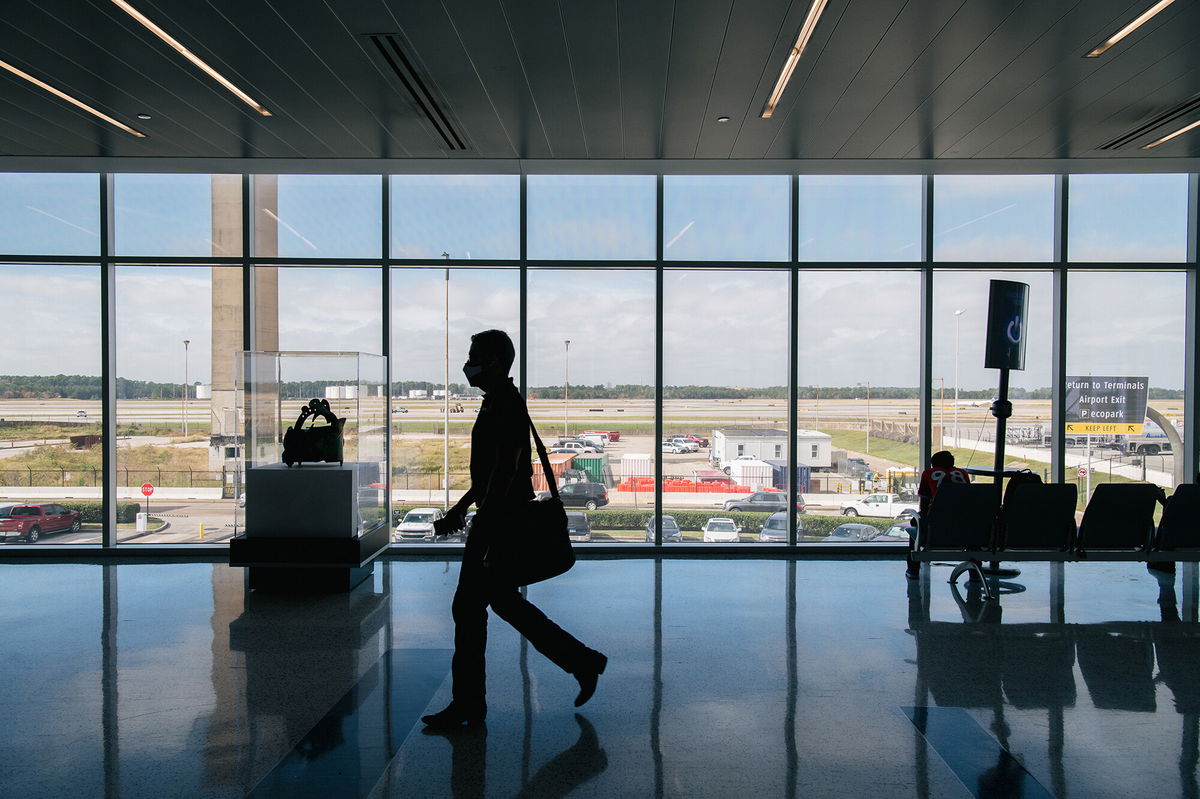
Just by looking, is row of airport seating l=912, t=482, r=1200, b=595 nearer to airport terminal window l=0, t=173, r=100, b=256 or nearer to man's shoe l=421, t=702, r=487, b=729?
man's shoe l=421, t=702, r=487, b=729

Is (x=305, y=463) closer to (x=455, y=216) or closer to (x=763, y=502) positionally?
(x=455, y=216)

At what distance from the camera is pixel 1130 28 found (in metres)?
4.54

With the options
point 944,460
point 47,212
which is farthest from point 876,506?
point 47,212

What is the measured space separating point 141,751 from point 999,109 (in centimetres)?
702

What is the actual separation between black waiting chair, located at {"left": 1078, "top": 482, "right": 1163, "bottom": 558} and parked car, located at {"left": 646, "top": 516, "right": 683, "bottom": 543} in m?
3.70

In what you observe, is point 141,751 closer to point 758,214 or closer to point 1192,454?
point 758,214

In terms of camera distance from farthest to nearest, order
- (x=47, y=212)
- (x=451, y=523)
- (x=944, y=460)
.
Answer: (x=47, y=212) → (x=944, y=460) → (x=451, y=523)

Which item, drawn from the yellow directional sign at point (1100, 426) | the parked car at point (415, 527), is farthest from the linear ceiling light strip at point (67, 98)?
the yellow directional sign at point (1100, 426)

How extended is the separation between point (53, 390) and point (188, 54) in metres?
4.77

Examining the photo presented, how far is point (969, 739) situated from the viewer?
3.46m

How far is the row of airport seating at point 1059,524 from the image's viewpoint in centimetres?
584

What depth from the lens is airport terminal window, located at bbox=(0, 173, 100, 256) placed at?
768cm

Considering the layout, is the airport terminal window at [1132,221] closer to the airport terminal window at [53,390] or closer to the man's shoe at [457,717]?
the man's shoe at [457,717]

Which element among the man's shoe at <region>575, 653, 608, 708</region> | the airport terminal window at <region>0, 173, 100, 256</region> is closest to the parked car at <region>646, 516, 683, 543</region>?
the man's shoe at <region>575, 653, 608, 708</region>
